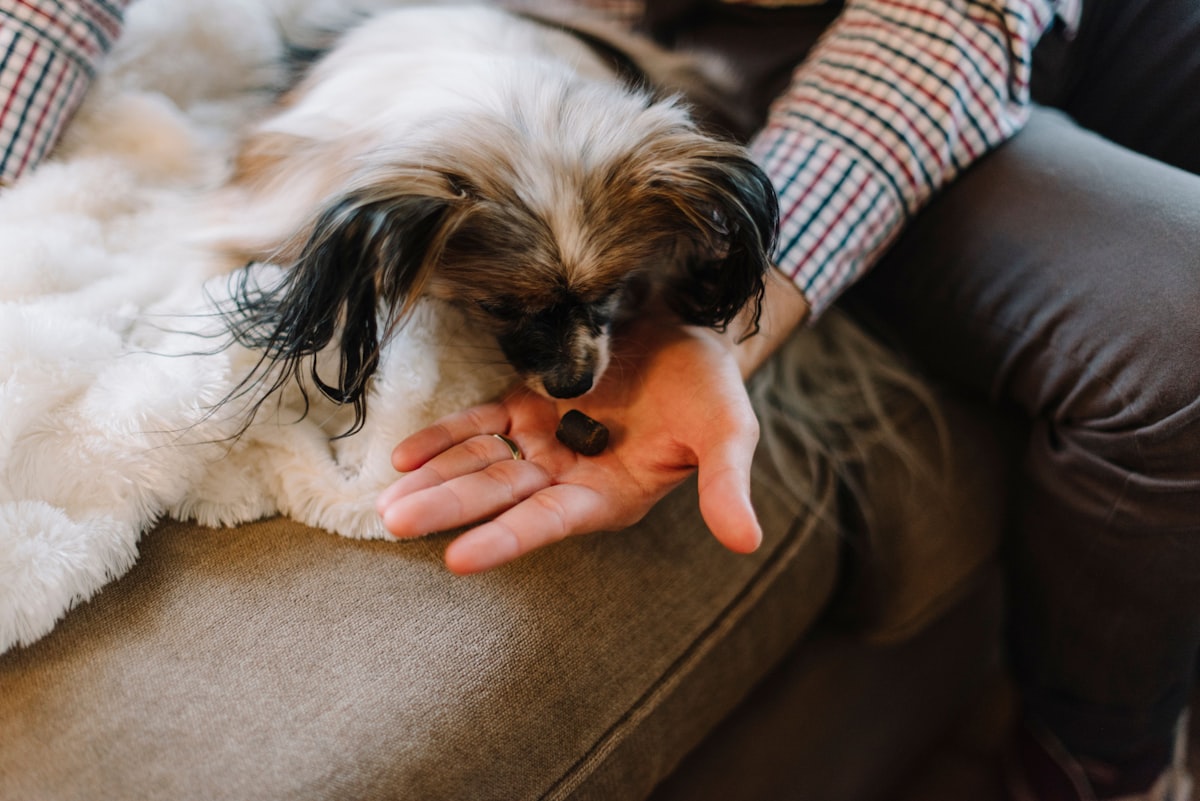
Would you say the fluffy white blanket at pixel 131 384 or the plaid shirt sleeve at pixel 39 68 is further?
the plaid shirt sleeve at pixel 39 68

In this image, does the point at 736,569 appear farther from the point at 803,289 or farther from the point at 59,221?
the point at 59,221

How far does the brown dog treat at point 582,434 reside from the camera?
40.7 inches

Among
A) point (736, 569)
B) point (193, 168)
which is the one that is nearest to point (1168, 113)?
point (736, 569)

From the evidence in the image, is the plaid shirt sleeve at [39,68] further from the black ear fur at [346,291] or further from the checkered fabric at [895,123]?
the checkered fabric at [895,123]

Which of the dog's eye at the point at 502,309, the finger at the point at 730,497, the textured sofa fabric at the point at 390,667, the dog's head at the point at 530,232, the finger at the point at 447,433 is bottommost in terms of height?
the textured sofa fabric at the point at 390,667

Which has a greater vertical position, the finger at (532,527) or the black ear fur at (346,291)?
the black ear fur at (346,291)

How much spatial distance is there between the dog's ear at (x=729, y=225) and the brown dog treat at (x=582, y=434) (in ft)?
0.93

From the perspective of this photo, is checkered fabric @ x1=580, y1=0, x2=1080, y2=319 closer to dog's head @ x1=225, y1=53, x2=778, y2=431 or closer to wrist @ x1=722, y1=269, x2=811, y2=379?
wrist @ x1=722, y1=269, x2=811, y2=379

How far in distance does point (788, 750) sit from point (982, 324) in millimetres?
737

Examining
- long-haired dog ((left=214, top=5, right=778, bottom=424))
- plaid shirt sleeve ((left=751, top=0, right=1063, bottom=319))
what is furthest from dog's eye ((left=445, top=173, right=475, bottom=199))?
plaid shirt sleeve ((left=751, top=0, right=1063, bottom=319))

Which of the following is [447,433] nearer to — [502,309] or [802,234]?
[502,309]

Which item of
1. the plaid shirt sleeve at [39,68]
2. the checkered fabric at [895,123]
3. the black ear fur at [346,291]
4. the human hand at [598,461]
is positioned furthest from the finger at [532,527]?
Result: the plaid shirt sleeve at [39,68]

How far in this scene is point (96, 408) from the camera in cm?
93

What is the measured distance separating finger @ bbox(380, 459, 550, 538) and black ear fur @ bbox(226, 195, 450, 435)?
170 millimetres
